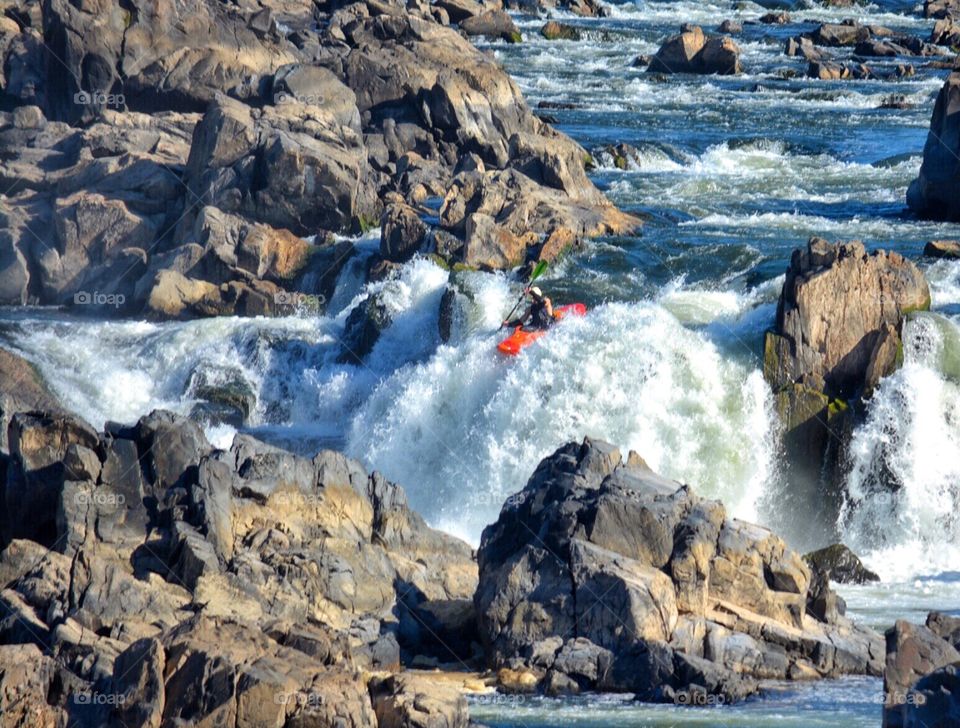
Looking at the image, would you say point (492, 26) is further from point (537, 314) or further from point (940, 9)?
point (537, 314)

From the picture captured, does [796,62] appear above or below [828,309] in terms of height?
above

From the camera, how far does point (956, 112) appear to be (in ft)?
137

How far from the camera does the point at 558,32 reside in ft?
246

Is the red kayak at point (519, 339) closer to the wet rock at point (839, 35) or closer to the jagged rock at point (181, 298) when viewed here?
the jagged rock at point (181, 298)

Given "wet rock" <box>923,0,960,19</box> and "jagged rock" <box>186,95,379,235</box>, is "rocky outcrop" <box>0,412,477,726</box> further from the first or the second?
"wet rock" <box>923,0,960,19</box>

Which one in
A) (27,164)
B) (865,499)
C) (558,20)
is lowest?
(865,499)

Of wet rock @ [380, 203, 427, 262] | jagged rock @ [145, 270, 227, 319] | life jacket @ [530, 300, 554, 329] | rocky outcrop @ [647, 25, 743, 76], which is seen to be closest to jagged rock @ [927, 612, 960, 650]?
life jacket @ [530, 300, 554, 329]

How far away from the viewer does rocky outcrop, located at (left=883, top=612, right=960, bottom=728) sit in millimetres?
16453

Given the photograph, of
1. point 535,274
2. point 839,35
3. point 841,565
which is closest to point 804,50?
point 839,35

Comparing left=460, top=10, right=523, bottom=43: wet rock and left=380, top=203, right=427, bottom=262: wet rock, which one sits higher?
left=460, top=10, right=523, bottom=43: wet rock

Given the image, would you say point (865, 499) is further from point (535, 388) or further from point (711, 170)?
point (711, 170)

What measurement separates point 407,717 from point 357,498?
755 centimetres

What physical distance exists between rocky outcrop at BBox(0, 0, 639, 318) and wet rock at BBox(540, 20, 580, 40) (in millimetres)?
18394

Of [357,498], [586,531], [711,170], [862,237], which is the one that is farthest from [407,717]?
[711,170]
